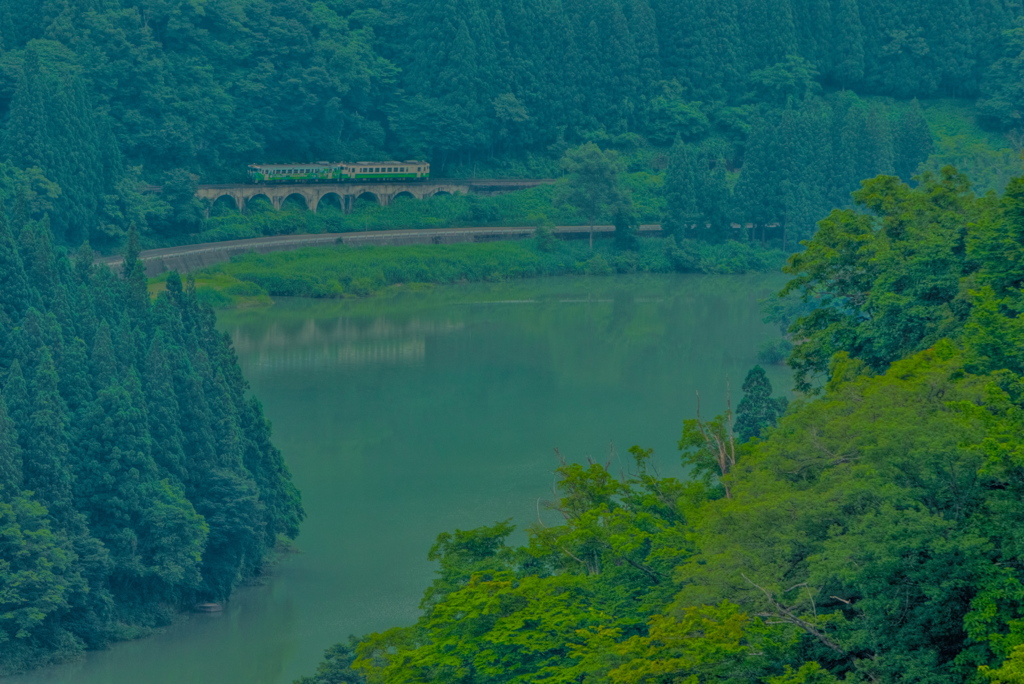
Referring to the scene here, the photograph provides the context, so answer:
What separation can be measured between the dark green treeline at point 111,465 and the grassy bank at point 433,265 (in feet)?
64.8

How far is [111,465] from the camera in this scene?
23891 mm

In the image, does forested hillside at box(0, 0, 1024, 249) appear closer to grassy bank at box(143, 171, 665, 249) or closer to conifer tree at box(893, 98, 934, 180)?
conifer tree at box(893, 98, 934, 180)

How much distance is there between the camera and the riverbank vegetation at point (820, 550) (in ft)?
44.8

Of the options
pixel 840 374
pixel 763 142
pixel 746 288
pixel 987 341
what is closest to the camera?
pixel 987 341

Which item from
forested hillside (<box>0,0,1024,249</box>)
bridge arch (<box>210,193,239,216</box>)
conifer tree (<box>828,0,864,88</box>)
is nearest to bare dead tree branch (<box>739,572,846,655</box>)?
forested hillside (<box>0,0,1024,249</box>)

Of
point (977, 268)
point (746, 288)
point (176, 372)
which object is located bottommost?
point (746, 288)

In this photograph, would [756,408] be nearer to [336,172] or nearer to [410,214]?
[410,214]

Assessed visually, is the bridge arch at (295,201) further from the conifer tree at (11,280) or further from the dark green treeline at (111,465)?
the conifer tree at (11,280)

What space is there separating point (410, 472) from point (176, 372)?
21.3 ft

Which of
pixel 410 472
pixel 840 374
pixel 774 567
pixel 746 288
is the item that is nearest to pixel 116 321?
pixel 410 472

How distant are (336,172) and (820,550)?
46982 millimetres

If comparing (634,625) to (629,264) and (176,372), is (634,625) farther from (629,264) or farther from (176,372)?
(629,264)

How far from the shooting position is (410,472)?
3138 cm

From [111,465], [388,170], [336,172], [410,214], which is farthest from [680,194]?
[111,465]
